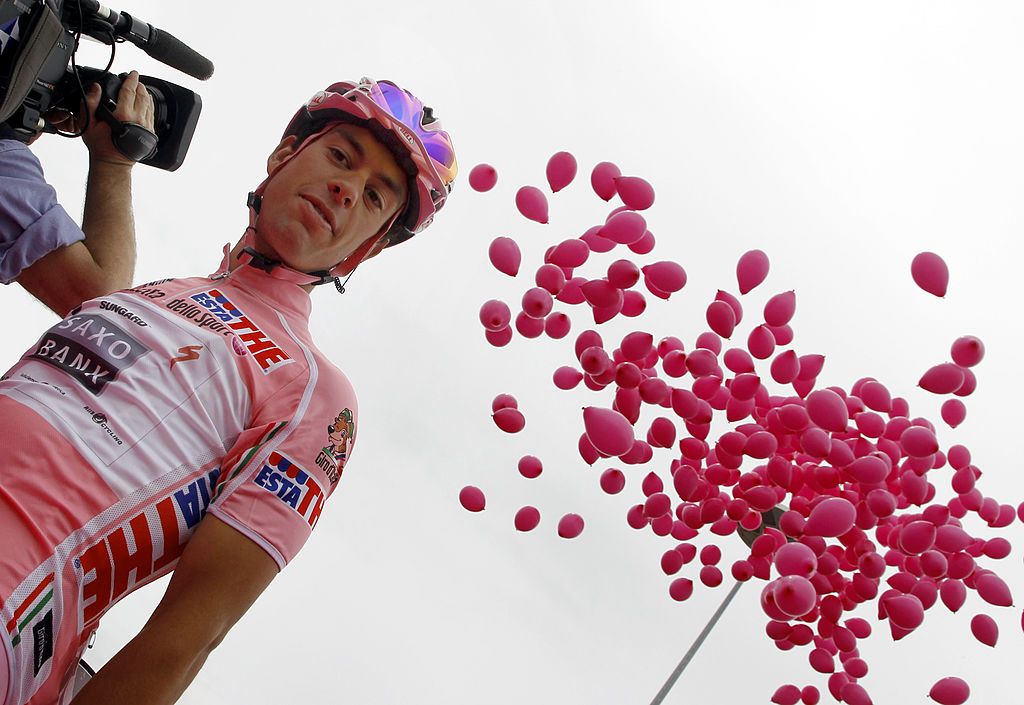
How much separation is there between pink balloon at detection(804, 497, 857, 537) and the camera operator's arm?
1274mm

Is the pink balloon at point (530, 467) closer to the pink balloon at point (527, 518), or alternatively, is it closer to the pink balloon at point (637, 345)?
the pink balloon at point (527, 518)

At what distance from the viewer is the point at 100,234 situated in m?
1.21

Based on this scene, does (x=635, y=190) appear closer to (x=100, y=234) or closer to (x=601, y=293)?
(x=601, y=293)

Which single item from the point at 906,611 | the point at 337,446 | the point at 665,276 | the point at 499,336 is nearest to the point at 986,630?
the point at 906,611

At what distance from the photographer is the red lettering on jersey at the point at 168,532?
34.7 inches

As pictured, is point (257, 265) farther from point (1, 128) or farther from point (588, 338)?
point (588, 338)

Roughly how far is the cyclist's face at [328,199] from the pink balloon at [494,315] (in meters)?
0.46

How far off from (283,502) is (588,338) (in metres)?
0.94

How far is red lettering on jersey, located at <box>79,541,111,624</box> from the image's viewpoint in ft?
2.72

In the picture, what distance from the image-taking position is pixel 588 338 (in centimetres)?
171

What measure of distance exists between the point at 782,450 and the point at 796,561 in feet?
0.97

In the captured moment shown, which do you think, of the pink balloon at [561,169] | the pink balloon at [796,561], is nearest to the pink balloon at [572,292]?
the pink balloon at [561,169]

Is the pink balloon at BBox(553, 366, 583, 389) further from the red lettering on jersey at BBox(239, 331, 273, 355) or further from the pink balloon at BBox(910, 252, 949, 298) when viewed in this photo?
the red lettering on jersey at BBox(239, 331, 273, 355)

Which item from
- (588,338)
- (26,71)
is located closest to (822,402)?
(588,338)
